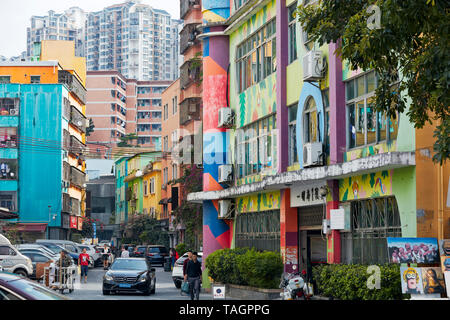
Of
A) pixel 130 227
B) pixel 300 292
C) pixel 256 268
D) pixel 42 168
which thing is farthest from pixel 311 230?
pixel 130 227

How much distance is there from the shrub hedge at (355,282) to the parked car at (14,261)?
19507mm

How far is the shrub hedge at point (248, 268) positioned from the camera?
27.1m

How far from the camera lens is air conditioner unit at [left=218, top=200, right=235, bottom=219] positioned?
3431 cm

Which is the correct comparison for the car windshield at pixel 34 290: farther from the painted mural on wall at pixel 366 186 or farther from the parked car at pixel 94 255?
the parked car at pixel 94 255

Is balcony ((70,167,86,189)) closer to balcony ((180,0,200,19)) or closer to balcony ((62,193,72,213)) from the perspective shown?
balcony ((62,193,72,213))

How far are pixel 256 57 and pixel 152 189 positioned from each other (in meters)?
55.3

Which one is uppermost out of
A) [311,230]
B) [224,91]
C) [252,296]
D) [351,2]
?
[224,91]

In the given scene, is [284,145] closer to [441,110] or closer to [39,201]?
[441,110]

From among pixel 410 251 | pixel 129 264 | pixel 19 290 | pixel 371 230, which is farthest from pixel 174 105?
pixel 19 290

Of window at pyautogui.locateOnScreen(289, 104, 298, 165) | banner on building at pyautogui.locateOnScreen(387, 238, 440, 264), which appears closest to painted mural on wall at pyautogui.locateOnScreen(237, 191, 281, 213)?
window at pyautogui.locateOnScreen(289, 104, 298, 165)

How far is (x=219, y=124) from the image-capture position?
34531 millimetres

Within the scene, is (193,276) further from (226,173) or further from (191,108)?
(191,108)

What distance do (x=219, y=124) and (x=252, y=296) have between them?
9.14m
